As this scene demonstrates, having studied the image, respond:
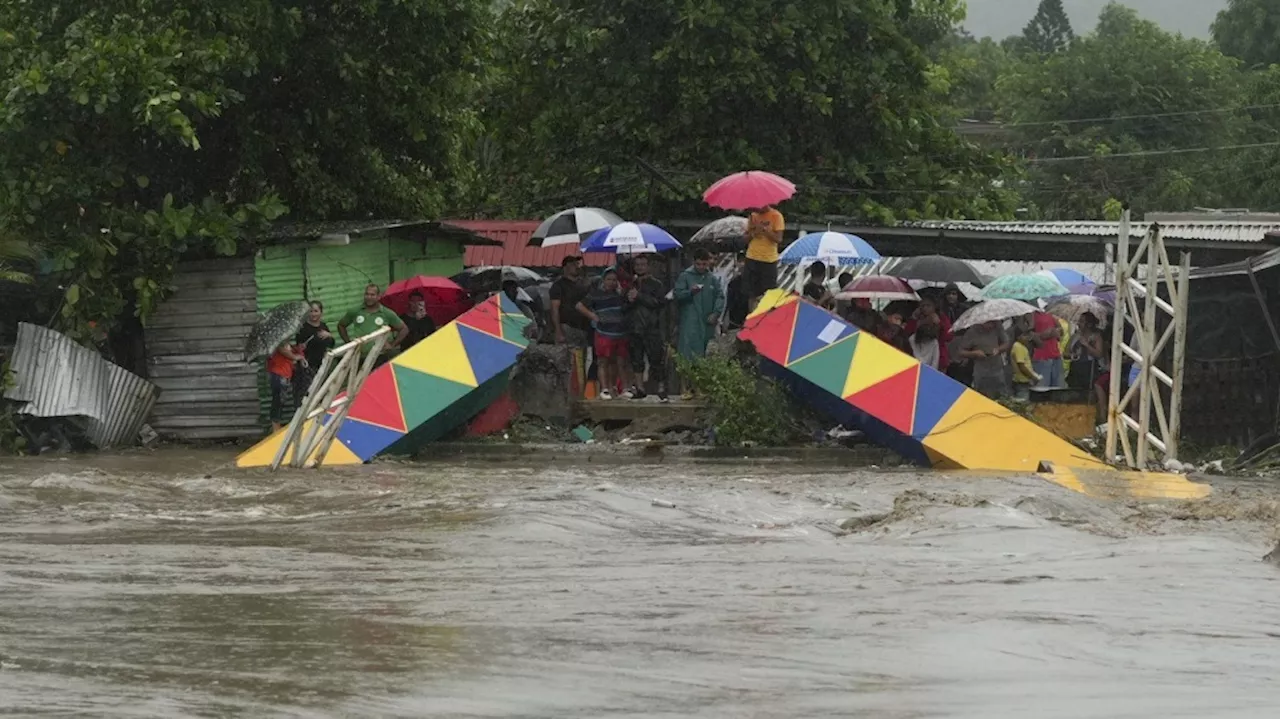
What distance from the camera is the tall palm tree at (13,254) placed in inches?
722

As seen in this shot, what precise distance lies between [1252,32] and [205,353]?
53119 millimetres

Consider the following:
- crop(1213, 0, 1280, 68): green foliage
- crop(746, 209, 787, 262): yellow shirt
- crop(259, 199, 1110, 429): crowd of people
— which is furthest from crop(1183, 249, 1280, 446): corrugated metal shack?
crop(1213, 0, 1280, 68): green foliage

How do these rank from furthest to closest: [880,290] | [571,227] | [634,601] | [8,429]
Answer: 1. [571,227]
2. [880,290]
3. [8,429]
4. [634,601]

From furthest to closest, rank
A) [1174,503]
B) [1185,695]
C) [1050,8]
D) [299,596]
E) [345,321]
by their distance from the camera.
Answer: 1. [1050,8]
2. [345,321]
3. [1174,503]
4. [299,596]
5. [1185,695]

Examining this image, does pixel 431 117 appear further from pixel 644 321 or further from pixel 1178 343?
pixel 1178 343

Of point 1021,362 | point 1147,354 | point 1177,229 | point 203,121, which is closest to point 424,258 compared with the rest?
point 203,121

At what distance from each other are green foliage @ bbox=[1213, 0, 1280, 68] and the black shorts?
48.6 metres

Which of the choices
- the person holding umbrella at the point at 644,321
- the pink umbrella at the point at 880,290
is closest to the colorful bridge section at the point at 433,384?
the person holding umbrella at the point at 644,321

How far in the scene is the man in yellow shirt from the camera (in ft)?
60.7

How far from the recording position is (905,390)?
17000mm

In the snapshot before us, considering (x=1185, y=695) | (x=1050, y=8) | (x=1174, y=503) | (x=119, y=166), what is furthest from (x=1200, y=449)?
(x=1050, y=8)

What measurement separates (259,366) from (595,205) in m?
7.45

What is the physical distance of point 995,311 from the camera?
17.6 meters

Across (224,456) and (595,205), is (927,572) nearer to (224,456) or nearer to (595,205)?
(224,456)
